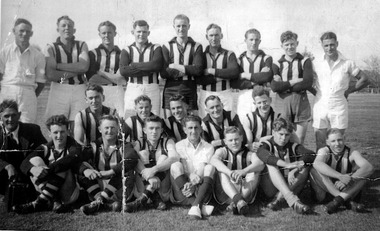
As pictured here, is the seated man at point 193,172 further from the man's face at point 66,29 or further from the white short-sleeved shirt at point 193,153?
the man's face at point 66,29

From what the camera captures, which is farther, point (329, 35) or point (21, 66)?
point (21, 66)

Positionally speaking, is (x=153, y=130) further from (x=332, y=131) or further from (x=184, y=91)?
(x=332, y=131)

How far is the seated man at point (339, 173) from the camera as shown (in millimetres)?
4430

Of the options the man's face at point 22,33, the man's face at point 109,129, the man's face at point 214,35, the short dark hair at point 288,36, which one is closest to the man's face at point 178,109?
the man's face at point 109,129

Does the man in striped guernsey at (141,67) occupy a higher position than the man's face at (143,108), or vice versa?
the man in striped guernsey at (141,67)

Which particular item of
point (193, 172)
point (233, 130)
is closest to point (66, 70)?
point (193, 172)

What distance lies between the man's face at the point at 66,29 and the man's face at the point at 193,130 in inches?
66.4

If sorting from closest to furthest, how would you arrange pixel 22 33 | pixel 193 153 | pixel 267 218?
1. pixel 267 218
2. pixel 193 153
3. pixel 22 33

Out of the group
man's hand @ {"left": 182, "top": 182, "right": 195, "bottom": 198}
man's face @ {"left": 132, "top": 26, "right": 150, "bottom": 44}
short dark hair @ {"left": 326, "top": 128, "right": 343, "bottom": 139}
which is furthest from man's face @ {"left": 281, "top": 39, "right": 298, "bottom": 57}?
man's hand @ {"left": 182, "top": 182, "right": 195, "bottom": 198}

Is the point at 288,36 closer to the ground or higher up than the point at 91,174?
higher up

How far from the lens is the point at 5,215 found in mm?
4680

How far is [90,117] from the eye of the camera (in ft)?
15.8

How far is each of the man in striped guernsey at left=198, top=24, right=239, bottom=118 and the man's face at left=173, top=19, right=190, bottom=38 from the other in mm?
231

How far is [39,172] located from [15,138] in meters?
0.55
